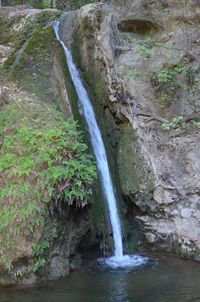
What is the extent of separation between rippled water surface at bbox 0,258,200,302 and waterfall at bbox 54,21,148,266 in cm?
60

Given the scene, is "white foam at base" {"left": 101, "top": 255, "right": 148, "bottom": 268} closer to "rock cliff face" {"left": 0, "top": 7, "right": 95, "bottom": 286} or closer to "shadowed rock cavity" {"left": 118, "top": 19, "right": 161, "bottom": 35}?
"rock cliff face" {"left": 0, "top": 7, "right": 95, "bottom": 286}


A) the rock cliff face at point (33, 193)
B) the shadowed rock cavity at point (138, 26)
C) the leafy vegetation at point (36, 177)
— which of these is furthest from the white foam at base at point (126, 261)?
the shadowed rock cavity at point (138, 26)

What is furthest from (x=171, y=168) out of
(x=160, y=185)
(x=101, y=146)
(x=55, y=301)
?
(x=55, y=301)

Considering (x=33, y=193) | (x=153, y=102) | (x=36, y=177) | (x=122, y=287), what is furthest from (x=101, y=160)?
(x=122, y=287)

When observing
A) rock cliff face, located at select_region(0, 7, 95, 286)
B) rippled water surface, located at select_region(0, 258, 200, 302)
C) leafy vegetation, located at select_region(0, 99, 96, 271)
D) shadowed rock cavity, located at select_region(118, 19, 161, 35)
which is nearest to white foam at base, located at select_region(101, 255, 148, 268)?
rippled water surface, located at select_region(0, 258, 200, 302)

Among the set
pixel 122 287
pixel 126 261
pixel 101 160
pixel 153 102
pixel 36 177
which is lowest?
pixel 122 287

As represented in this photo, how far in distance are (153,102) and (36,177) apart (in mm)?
3324

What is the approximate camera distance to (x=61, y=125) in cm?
762

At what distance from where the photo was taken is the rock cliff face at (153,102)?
26.1 feet

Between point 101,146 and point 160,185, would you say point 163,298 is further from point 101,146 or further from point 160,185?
point 101,146

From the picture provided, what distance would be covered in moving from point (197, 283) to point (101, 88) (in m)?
4.86

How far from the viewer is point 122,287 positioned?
244 inches

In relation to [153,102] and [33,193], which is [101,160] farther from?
[33,193]

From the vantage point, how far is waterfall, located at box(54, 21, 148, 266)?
7770 mm
